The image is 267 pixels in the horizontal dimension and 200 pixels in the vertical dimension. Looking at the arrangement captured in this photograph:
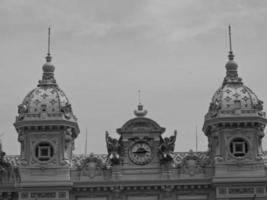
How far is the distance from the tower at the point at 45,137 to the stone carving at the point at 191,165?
30.1 ft

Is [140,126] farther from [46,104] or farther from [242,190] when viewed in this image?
[242,190]

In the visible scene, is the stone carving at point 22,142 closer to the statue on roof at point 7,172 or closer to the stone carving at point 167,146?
the statue on roof at point 7,172

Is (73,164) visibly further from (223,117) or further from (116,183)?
(223,117)

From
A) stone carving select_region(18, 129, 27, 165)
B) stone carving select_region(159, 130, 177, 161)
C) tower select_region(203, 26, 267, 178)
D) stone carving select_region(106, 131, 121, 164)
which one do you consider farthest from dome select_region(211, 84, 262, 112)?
stone carving select_region(18, 129, 27, 165)

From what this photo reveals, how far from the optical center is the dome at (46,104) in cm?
7838

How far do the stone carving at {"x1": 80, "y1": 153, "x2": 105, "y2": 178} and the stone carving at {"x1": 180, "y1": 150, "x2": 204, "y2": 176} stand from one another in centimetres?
648

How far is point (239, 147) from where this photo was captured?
77875 mm

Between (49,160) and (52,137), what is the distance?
6.22 ft

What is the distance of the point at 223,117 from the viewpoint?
7769 cm

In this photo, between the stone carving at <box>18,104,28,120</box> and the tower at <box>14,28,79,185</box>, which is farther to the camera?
the stone carving at <box>18,104,28,120</box>

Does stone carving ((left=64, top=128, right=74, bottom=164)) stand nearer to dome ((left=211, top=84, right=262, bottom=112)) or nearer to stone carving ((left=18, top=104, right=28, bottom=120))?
stone carving ((left=18, top=104, right=28, bottom=120))

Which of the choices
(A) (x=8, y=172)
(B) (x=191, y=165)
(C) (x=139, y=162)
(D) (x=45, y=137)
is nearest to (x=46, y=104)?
(D) (x=45, y=137)

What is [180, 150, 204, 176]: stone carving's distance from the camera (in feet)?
254

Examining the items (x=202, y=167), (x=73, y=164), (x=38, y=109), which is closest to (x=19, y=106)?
(x=38, y=109)
